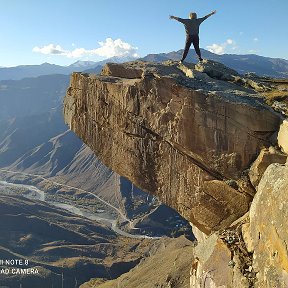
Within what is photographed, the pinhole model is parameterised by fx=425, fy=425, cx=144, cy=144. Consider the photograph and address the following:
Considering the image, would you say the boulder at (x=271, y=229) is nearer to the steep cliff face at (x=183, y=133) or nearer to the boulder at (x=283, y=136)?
the boulder at (x=283, y=136)

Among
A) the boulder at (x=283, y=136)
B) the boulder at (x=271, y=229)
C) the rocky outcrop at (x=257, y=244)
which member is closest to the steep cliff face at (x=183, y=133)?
the boulder at (x=283, y=136)

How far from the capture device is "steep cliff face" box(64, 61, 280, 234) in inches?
864

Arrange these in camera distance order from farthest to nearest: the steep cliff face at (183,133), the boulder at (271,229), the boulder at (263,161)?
the steep cliff face at (183,133), the boulder at (263,161), the boulder at (271,229)

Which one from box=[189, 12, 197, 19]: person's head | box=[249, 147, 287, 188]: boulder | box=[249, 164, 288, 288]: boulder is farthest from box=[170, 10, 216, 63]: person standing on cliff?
box=[249, 164, 288, 288]: boulder

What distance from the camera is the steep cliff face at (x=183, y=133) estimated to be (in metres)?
22.0

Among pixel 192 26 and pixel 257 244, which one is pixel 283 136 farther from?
pixel 192 26

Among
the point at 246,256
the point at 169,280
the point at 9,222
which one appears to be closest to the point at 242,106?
the point at 246,256

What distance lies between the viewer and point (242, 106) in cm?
2180

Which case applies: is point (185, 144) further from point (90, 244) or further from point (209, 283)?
point (90, 244)

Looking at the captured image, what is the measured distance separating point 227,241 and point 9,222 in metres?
162

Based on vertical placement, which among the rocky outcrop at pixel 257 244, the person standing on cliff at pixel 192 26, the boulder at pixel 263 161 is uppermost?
the person standing on cliff at pixel 192 26

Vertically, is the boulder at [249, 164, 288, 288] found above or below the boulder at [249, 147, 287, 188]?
below

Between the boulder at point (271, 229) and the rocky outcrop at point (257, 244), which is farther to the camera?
the rocky outcrop at point (257, 244)

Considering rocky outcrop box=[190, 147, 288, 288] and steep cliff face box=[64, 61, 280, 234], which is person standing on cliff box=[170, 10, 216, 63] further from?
rocky outcrop box=[190, 147, 288, 288]
